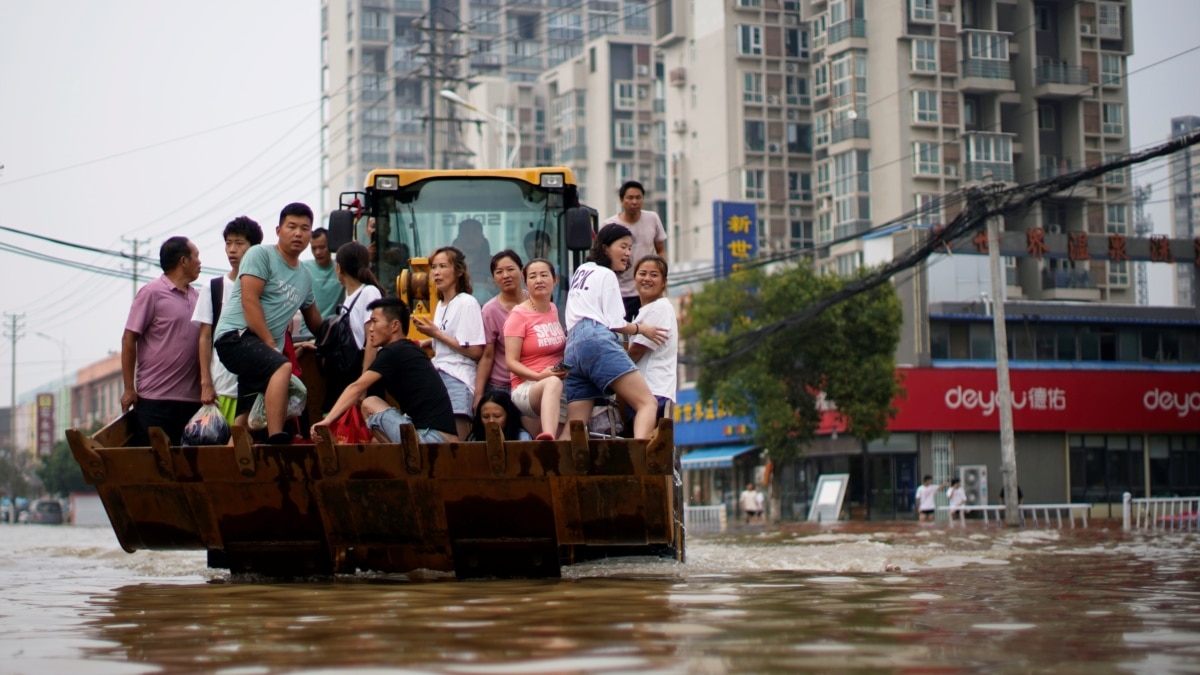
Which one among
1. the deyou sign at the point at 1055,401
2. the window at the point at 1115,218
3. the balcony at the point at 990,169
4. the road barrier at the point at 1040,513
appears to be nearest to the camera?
the road barrier at the point at 1040,513

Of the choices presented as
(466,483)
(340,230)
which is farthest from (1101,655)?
(340,230)

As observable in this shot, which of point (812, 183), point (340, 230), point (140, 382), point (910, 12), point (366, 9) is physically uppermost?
point (366, 9)

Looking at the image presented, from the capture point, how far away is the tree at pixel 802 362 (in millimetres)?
42688

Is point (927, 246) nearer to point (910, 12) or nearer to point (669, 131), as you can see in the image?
point (910, 12)

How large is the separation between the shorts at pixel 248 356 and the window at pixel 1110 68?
54.0 meters

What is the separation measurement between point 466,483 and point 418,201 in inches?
169

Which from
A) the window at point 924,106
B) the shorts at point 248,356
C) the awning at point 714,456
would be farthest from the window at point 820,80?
the shorts at point 248,356

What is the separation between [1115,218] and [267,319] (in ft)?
179

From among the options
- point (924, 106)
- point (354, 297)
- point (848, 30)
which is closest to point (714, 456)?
point (924, 106)

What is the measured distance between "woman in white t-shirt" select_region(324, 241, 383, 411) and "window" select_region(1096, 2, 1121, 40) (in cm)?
5300

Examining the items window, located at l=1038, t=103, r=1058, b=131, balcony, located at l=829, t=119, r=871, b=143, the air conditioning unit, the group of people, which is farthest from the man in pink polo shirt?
balcony, located at l=829, t=119, r=871, b=143

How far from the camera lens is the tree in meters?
→ 42.7

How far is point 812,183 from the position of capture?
69.1 m

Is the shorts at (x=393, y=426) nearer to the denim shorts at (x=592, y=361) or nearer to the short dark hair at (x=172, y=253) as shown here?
the denim shorts at (x=592, y=361)
